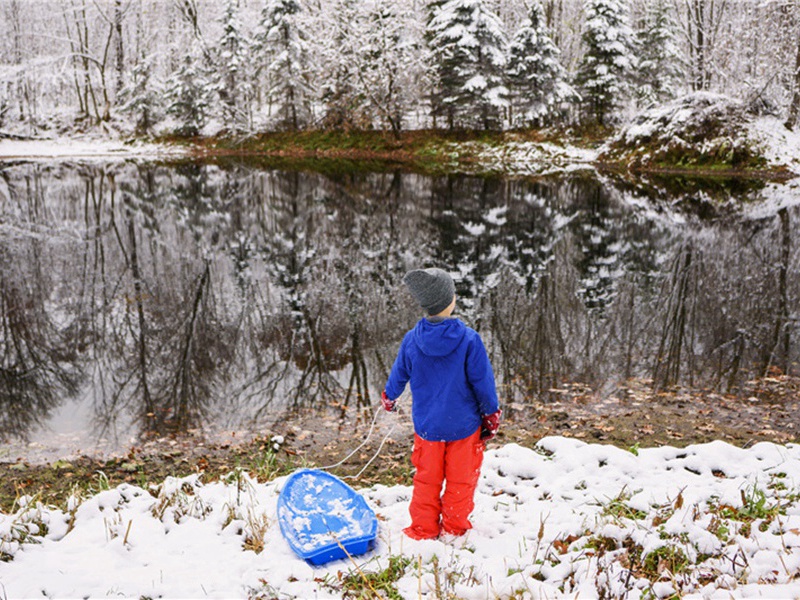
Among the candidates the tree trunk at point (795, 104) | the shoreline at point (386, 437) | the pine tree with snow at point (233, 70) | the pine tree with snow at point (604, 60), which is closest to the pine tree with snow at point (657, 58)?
the pine tree with snow at point (604, 60)

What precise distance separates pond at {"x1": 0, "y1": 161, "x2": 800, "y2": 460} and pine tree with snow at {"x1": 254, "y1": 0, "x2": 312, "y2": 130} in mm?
18336

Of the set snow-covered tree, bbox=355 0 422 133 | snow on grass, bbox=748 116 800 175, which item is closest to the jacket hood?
snow on grass, bbox=748 116 800 175

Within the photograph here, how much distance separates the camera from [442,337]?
136 inches

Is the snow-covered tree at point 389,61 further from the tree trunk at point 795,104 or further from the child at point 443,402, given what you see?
the child at point 443,402

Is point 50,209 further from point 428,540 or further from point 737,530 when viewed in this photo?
point 737,530

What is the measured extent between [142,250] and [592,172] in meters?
19.1

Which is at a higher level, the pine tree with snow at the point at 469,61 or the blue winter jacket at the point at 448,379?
the pine tree with snow at the point at 469,61

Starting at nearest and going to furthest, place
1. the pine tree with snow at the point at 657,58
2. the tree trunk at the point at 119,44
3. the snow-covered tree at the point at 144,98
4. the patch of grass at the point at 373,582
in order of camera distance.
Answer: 1. the patch of grass at the point at 373,582
2. the pine tree with snow at the point at 657,58
3. the snow-covered tree at the point at 144,98
4. the tree trunk at the point at 119,44

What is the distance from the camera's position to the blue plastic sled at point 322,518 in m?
3.43

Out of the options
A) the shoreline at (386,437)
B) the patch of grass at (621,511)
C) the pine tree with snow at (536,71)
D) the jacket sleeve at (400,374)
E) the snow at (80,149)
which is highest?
the pine tree with snow at (536,71)

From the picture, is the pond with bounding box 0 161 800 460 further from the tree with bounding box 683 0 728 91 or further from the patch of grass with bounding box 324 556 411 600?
the tree with bounding box 683 0 728 91

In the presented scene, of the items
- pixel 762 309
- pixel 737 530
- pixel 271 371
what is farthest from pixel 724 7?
pixel 737 530

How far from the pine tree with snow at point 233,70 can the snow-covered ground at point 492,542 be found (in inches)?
1495

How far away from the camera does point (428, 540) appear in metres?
3.57
